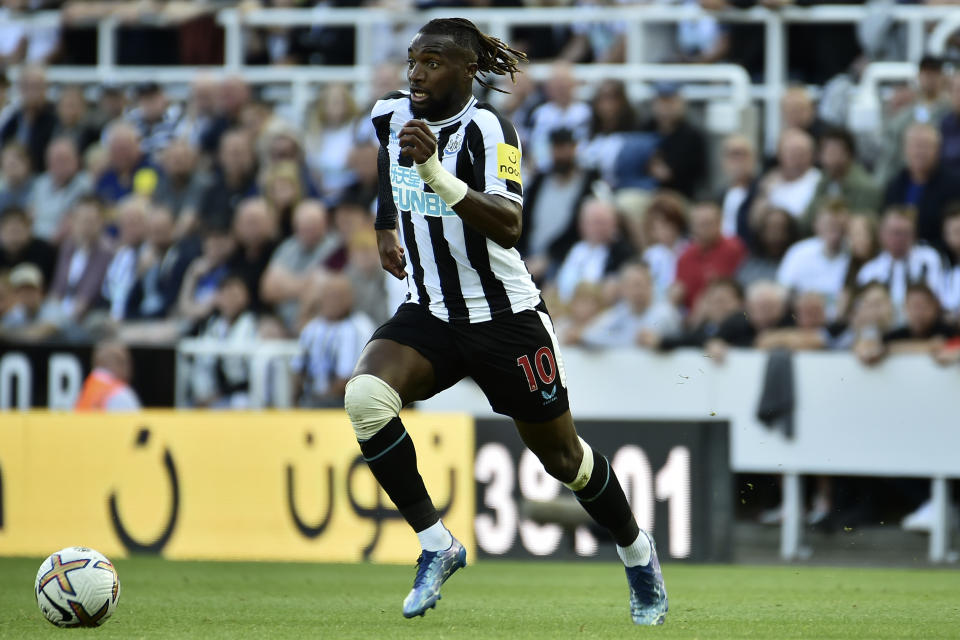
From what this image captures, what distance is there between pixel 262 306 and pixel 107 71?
4.50m

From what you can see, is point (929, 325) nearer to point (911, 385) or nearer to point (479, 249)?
point (911, 385)

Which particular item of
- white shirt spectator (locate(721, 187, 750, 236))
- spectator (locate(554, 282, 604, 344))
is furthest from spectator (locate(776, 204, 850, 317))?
spectator (locate(554, 282, 604, 344))

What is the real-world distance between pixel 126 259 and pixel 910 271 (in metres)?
7.64

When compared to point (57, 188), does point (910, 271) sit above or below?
below

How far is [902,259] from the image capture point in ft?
37.8

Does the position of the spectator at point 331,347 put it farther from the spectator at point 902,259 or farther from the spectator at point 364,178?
the spectator at point 902,259

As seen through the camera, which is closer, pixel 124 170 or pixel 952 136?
pixel 952 136

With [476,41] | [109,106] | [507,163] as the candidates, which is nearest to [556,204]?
[109,106]

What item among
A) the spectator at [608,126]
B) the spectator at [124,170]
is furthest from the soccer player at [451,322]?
the spectator at [124,170]

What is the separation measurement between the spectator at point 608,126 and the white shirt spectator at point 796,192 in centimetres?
160

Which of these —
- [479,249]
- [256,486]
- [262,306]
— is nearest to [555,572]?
[256,486]

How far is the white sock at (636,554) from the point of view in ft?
22.2

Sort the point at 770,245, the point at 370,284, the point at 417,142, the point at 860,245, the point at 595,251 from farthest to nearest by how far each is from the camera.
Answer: the point at 370,284 → the point at 595,251 → the point at 770,245 → the point at 860,245 → the point at 417,142

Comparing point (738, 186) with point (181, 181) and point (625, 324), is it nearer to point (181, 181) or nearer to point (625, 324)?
point (625, 324)
